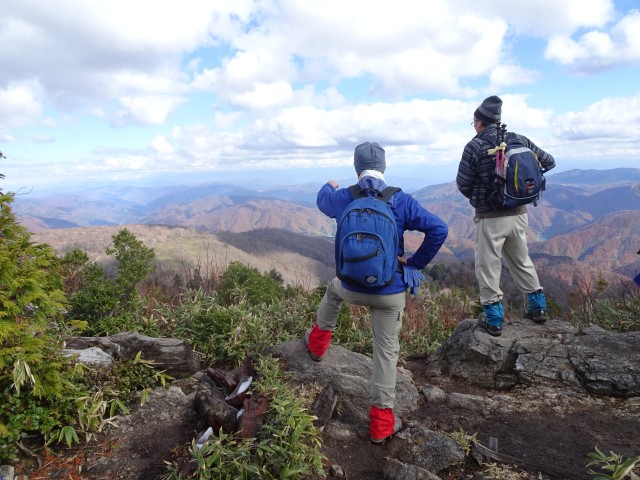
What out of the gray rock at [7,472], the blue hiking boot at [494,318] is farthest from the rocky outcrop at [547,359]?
the gray rock at [7,472]

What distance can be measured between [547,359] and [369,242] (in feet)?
10.7

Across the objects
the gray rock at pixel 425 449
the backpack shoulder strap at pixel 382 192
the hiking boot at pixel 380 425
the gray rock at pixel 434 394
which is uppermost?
the backpack shoulder strap at pixel 382 192

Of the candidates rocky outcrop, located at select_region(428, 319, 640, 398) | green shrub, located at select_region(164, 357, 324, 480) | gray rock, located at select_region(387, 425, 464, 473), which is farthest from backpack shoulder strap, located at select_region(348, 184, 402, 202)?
rocky outcrop, located at select_region(428, 319, 640, 398)

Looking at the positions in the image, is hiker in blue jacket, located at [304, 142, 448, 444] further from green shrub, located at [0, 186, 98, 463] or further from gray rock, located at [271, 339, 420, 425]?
green shrub, located at [0, 186, 98, 463]

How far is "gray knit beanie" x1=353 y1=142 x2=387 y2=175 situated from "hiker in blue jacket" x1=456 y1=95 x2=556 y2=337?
1630mm

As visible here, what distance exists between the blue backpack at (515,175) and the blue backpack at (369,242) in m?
1.96

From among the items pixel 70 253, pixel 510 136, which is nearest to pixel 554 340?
pixel 510 136

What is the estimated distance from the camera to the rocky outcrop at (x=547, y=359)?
4.83 meters

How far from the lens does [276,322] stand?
664 cm

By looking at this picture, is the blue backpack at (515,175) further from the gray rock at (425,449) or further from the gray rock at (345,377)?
the gray rock at (425,449)

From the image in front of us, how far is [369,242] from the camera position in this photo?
366 cm

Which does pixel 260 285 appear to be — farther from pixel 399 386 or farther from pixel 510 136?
pixel 510 136

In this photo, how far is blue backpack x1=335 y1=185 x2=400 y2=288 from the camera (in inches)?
144

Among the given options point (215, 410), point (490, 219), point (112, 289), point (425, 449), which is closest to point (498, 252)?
point (490, 219)
